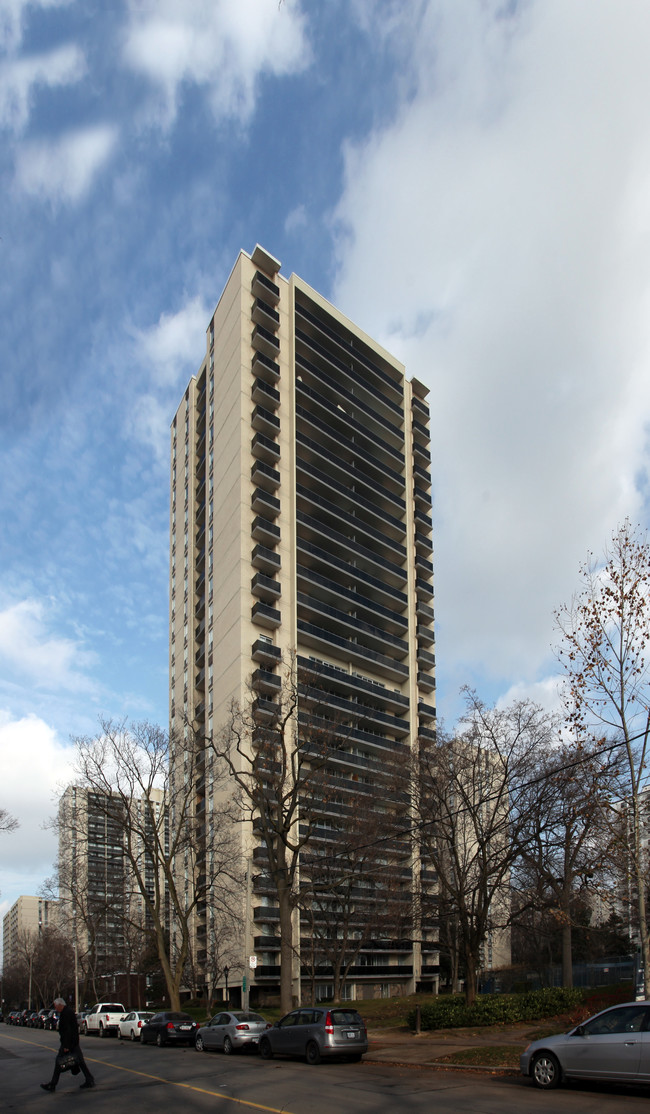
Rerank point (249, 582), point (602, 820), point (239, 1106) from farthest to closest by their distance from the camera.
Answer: point (249, 582) < point (602, 820) < point (239, 1106)

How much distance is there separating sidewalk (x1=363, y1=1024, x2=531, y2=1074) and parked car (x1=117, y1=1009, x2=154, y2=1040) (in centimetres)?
1334

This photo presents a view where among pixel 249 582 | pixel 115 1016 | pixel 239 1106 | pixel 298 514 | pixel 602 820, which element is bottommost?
pixel 115 1016

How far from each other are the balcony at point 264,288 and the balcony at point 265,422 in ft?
38.2

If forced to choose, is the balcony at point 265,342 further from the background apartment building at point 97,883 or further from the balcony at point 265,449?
the background apartment building at point 97,883

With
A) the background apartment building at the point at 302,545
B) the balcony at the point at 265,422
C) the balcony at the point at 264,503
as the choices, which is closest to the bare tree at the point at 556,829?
the background apartment building at the point at 302,545

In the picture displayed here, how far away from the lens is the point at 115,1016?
4347cm

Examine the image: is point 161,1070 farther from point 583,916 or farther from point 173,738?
point 583,916

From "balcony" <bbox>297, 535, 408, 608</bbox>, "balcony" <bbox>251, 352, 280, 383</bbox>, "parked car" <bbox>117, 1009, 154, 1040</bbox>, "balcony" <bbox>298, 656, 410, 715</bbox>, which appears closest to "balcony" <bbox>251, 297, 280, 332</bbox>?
"balcony" <bbox>251, 352, 280, 383</bbox>

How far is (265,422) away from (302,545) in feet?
35.6

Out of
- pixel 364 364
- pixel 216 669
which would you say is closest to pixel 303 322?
pixel 364 364

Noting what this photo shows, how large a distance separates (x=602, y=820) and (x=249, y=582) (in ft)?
155

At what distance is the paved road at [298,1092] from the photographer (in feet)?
41.3

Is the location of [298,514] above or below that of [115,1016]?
above

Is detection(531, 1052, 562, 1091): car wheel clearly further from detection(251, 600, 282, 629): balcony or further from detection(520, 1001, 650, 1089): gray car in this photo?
detection(251, 600, 282, 629): balcony
